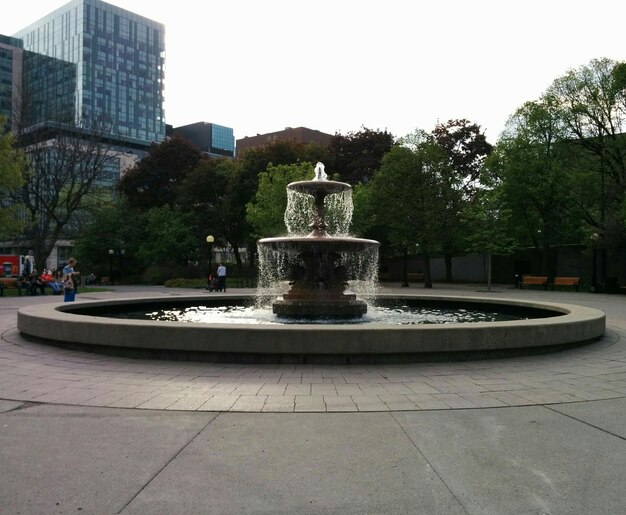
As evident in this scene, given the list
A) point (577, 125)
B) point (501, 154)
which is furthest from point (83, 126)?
point (577, 125)

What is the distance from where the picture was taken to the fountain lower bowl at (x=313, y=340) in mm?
7730

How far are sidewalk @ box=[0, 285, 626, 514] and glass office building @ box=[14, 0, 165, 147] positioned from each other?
146 meters

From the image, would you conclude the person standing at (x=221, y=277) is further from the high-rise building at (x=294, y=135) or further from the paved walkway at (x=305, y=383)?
the high-rise building at (x=294, y=135)

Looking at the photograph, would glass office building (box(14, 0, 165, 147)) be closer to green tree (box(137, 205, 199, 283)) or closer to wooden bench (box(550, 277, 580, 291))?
green tree (box(137, 205, 199, 283))

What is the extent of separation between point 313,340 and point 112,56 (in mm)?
165025

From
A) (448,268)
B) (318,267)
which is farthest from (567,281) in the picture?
(318,267)

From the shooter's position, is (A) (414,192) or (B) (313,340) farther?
(A) (414,192)

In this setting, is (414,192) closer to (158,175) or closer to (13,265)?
(158,175)

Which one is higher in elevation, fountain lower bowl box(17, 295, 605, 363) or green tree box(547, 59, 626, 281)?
green tree box(547, 59, 626, 281)

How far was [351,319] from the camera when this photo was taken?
40.5ft

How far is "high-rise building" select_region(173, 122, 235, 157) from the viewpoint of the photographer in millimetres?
146375

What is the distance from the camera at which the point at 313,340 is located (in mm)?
7711

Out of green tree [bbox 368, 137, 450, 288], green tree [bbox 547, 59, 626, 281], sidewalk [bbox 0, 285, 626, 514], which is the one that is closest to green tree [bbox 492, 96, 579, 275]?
green tree [bbox 547, 59, 626, 281]

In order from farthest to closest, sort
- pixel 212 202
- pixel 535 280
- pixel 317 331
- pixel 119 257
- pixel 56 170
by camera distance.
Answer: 1. pixel 212 202
2. pixel 119 257
3. pixel 56 170
4. pixel 535 280
5. pixel 317 331
